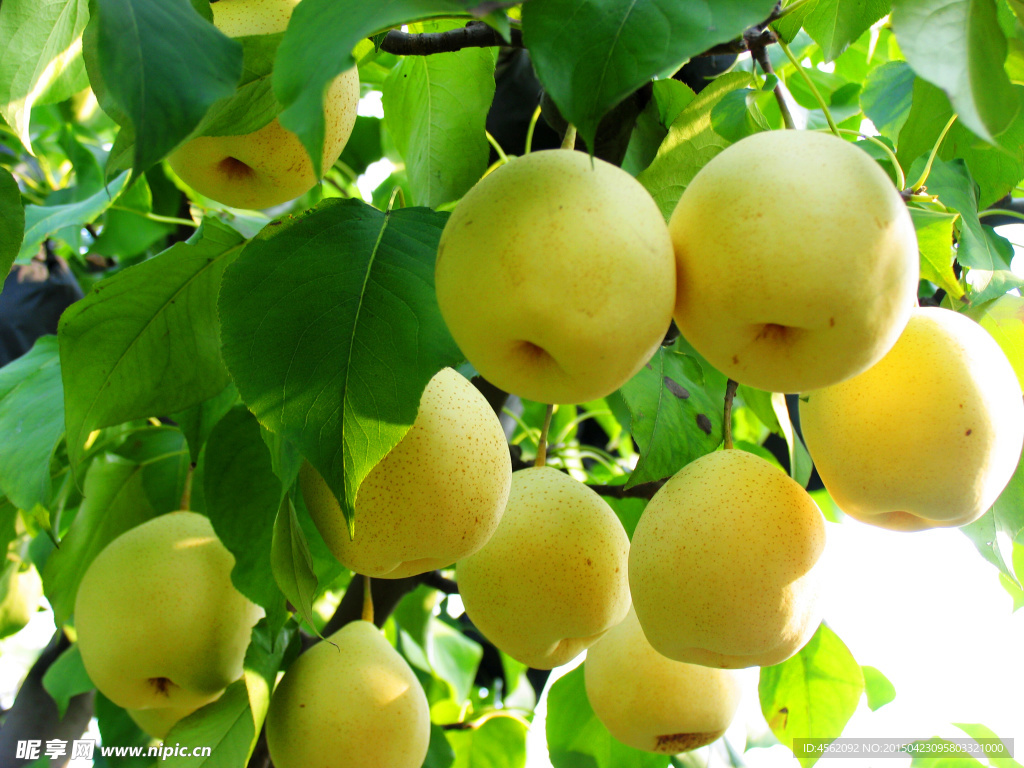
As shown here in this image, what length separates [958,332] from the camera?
657 mm

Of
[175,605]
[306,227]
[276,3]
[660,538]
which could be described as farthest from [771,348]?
[175,605]

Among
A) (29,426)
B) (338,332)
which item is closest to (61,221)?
(29,426)

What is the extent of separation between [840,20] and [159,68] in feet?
2.17

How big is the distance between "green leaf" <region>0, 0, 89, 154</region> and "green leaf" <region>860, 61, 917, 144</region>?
3.63 feet

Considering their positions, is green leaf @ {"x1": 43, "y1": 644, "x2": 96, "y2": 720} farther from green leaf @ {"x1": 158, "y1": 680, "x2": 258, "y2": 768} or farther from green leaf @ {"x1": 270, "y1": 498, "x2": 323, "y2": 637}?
green leaf @ {"x1": 270, "y1": 498, "x2": 323, "y2": 637}

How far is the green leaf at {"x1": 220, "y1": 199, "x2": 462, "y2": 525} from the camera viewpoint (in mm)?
548

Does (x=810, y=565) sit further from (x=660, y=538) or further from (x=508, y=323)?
(x=508, y=323)

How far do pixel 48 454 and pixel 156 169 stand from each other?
916 millimetres

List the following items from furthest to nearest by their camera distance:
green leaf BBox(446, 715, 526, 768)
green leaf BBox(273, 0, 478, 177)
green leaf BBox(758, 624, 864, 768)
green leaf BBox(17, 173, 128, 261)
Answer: green leaf BBox(446, 715, 526, 768) < green leaf BBox(17, 173, 128, 261) < green leaf BBox(758, 624, 864, 768) < green leaf BBox(273, 0, 478, 177)

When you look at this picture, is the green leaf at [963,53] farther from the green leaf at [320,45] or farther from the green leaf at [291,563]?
the green leaf at [291,563]

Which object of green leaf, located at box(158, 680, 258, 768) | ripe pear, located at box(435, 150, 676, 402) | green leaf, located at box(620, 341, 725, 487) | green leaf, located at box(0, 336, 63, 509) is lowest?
green leaf, located at box(158, 680, 258, 768)

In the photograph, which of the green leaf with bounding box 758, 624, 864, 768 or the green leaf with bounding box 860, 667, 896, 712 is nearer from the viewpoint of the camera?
the green leaf with bounding box 758, 624, 864, 768

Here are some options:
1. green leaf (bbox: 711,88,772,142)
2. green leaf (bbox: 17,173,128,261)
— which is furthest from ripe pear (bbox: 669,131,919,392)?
green leaf (bbox: 17,173,128,261)

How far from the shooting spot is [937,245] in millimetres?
757
